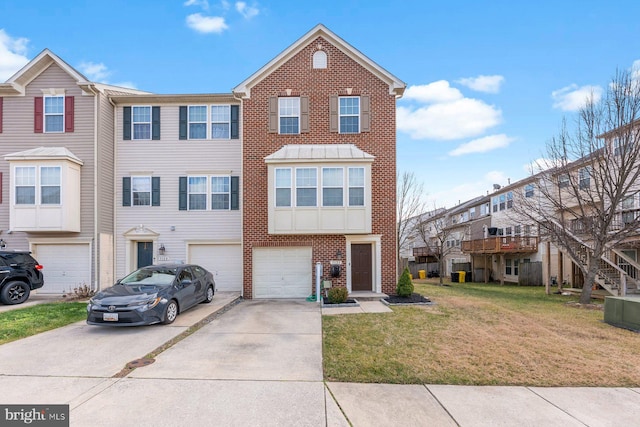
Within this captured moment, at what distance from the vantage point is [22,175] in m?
12.4

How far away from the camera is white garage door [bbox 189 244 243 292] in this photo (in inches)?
539

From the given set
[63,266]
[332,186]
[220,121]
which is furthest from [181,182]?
[332,186]

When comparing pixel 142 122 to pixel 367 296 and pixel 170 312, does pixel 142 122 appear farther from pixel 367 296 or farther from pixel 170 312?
pixel 367 296

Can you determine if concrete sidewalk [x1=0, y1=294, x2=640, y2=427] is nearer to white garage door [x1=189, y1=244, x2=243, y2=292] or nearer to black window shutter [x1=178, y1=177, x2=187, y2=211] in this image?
white garage door [x1=189, y1=244, x2=243, y2=292]

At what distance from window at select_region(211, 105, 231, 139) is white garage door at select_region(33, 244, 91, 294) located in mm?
6694

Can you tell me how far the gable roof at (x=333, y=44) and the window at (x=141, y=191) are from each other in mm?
5230

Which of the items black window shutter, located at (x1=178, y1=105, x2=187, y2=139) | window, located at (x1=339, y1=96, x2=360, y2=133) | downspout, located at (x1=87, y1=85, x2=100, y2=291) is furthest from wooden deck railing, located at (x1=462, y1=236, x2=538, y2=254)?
downspout, located at (x1=87, y1=85, x2=100, y2=291)

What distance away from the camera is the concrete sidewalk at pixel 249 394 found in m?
3.84

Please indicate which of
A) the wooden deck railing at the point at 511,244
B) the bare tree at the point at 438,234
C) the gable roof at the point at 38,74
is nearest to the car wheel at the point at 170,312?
the gable roof at the point at 38,74

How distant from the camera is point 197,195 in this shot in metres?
13.7

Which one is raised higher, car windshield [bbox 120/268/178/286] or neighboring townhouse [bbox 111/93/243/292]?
neighboring townhouse [bbox 111/93/243/292]

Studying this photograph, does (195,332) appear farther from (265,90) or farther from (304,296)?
(265,90)

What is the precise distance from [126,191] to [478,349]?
13.7 m

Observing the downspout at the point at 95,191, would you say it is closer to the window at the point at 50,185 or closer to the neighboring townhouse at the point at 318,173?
the window at the point at 50,185
